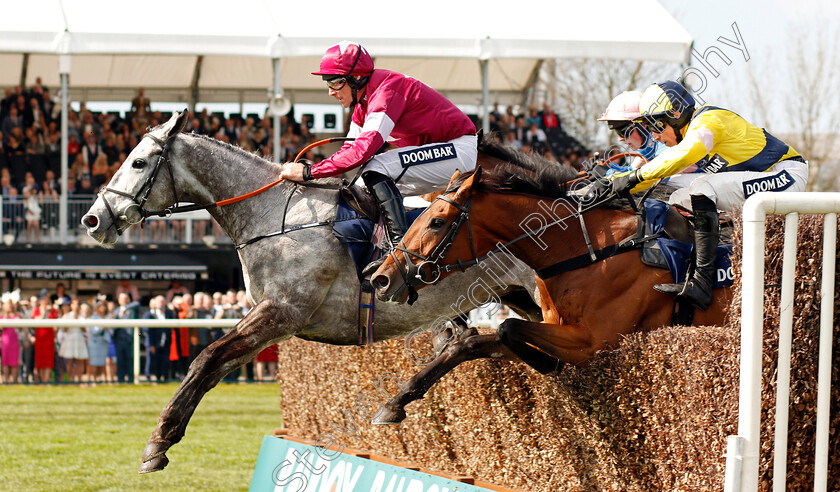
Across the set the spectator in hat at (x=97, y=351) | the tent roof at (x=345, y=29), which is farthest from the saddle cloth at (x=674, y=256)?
the tent roof at (x=345, y=29)

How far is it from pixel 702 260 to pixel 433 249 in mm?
1163

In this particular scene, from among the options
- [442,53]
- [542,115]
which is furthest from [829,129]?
[442,53]

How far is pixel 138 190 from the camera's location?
5.07 meters

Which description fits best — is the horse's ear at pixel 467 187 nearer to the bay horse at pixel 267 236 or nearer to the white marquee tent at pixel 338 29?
the bay horse at pixel 267 236

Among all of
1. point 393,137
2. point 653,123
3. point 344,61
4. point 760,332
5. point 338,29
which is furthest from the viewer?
point 338,29

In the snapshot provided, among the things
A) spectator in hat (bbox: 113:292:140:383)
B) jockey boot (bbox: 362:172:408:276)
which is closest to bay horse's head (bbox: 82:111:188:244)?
jockey boot (bbox: 362:172:408:276)

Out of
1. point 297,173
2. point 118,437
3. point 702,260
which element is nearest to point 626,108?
point 702,260

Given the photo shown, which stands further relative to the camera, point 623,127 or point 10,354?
point 10,354

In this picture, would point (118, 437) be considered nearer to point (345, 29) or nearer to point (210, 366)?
point (210, 366)

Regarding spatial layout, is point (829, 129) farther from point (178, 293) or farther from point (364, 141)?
point (364, 141)

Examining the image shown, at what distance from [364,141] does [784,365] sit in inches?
96.8

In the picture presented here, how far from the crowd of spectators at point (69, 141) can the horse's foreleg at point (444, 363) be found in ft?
43.1

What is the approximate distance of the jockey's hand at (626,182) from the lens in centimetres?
442

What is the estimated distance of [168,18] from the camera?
16.2m
